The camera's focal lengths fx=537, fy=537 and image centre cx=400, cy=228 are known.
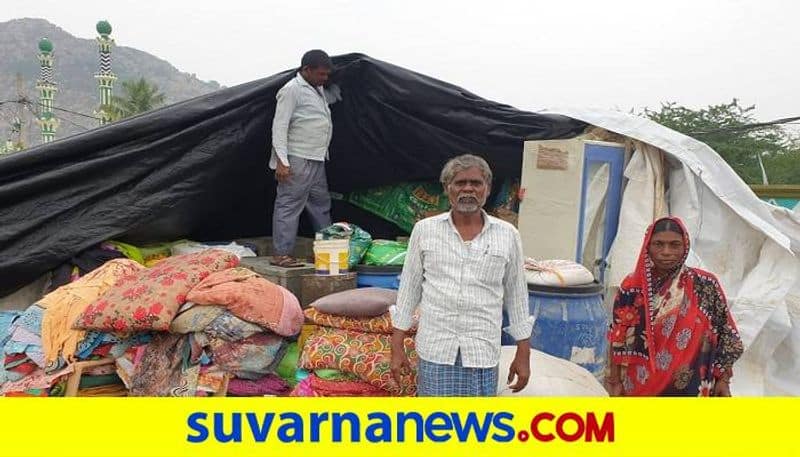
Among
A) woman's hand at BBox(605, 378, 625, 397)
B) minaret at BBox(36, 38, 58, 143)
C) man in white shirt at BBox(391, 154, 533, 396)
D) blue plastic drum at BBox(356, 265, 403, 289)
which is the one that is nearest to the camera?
man in white shirt at BBox(391, 154, 533, 396)

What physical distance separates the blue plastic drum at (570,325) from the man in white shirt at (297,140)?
5.61 ft

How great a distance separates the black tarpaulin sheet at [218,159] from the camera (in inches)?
131

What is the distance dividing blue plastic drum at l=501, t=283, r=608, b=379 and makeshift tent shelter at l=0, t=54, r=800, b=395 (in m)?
0.95

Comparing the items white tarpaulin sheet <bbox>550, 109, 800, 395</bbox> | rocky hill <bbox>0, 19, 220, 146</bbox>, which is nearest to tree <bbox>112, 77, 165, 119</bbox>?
white tarpaulin sheet <bbox>550, 109, 800, 395</bbox>

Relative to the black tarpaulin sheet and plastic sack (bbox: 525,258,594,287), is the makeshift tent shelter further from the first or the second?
plastic sack (bbox: 525,258,594,287)

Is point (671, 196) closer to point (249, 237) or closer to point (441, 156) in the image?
point (441, 156)

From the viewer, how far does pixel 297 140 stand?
386 centimetres

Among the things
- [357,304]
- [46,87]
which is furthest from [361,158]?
[46,87]

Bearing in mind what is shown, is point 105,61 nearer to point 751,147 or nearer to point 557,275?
point 751,147

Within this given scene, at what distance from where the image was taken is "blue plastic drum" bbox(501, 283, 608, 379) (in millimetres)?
2910

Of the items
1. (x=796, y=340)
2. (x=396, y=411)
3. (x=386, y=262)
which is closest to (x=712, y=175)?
(x=796, y=340)

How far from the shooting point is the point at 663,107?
1261 centimetres

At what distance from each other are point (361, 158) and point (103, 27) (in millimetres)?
39457

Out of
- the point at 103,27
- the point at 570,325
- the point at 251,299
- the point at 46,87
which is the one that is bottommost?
the point at 570,325
